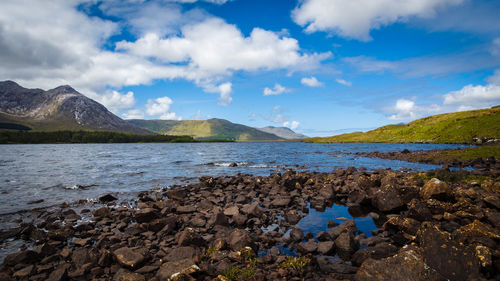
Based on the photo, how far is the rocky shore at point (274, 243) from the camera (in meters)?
7.00

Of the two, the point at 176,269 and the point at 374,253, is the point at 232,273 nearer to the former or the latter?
the point at 176,269

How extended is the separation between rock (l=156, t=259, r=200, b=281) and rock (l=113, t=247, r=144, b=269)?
112cm

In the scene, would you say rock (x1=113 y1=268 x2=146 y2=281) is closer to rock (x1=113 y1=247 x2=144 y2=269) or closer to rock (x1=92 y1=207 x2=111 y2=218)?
rock (x1=113 y1=247 x2=144 y2=269)

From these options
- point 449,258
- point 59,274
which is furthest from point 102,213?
point 449,258

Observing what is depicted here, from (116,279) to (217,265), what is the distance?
3314mm

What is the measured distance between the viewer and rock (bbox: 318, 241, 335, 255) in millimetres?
9156

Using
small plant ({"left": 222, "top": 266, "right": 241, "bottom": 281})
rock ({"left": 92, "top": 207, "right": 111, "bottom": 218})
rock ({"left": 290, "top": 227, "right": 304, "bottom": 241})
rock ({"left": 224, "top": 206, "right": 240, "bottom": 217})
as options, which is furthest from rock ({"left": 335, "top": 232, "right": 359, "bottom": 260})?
rock ({"left": 92, "top": 207, "right": 111, "bottom": 218})

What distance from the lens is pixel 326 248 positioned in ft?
30.5

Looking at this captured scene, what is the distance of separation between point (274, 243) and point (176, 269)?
451cm

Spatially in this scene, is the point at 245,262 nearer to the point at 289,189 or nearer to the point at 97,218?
the point at 97,218

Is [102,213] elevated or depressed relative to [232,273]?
depressed

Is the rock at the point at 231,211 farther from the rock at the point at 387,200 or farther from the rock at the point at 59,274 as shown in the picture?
the rock at the point at 387,200

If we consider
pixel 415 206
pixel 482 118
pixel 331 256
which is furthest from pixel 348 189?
pixel 482 118

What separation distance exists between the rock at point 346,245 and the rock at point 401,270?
83.3 inches
